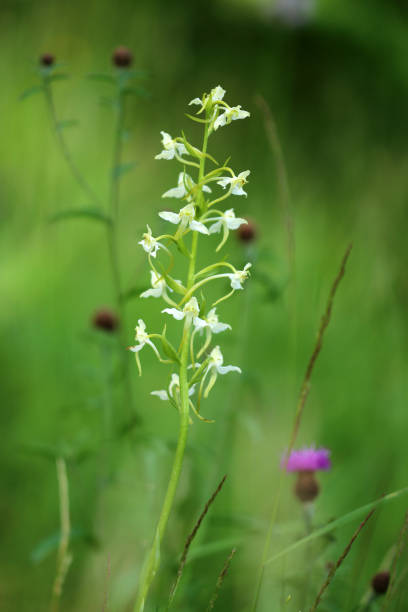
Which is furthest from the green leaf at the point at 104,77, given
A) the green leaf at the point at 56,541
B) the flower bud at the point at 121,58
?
the green leaf at the point at 56,541

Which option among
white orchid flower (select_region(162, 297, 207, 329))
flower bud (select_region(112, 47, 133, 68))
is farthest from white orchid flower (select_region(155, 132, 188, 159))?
flower bud (select_region(112, 47, 133, 68))

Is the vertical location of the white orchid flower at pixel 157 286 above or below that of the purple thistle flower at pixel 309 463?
above

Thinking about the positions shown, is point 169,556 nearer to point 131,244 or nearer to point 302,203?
point 131,244

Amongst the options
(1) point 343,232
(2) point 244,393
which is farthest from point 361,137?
(2) point 244,393

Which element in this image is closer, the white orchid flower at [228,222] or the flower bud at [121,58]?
the white orchid flower at [228,222]

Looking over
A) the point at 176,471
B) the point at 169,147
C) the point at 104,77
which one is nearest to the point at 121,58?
the point at 104,77

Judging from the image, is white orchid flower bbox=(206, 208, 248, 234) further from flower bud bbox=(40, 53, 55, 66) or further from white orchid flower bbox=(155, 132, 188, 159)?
flower bud bbox=(40, 53, 55, 66)

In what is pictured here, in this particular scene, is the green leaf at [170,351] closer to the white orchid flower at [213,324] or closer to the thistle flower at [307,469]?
the white orchid flower at [213,324]

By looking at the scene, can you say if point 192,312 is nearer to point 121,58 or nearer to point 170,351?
point 170,351
